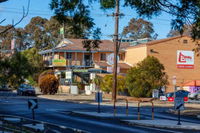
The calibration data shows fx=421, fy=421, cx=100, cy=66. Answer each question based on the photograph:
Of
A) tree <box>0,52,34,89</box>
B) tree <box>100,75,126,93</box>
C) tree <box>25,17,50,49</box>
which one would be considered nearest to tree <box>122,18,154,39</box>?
tree <box>25,17,50,49</box>

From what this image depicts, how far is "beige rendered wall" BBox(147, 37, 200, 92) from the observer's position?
6031 centimetres

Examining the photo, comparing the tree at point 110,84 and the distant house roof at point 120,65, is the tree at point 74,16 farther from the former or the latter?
the distant house roof at point 120,65

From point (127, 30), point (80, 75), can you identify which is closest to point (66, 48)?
point (80, 75)

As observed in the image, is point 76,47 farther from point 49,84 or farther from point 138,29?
point 138,29

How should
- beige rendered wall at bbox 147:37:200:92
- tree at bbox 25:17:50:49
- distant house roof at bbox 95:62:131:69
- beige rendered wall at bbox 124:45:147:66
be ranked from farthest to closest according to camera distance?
tree at bbox 25:17:50:49
distant house roof at bbox 95:62:131:69
beige rendered wall at bbox 147:37:200:92
beige rendered wall at bbox 124:45:147:66

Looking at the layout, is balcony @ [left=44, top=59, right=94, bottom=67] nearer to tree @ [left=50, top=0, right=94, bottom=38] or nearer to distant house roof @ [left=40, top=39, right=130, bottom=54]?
distant house roof @ [left=40, top=39, right=130, bottom=54]

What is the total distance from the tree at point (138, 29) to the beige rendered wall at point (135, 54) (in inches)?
950

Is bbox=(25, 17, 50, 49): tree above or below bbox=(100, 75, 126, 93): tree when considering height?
above

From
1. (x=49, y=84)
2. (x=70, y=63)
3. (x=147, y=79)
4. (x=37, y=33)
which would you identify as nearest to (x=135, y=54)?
(x=70, y=63)

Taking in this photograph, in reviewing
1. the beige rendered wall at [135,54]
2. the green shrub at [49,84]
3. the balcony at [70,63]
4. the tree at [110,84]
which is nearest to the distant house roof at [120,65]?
the beige rendered wall at [135,54]

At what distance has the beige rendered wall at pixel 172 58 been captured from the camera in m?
60.3

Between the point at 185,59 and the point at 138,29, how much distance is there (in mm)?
28109

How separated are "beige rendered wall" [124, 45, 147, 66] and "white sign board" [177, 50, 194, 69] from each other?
18.8 ft

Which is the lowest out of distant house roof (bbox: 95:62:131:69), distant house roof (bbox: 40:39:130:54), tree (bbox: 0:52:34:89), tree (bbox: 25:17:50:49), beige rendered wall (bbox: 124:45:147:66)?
tree (bbox: 0:52:34:89)
